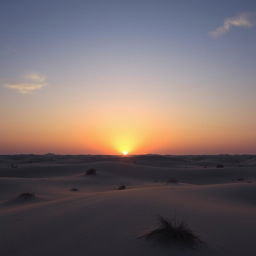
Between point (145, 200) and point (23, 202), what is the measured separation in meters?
4.79

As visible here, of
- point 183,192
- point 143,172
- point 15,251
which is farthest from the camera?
point 143,172

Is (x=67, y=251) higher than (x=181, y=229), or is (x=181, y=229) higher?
(x=181, y=229)

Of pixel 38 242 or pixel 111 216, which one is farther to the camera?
pixel 111 216

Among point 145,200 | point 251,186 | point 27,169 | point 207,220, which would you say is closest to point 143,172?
point 27,169

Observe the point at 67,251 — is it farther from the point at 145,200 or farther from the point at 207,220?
the point at 145,200

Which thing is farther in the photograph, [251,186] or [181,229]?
[251,186]

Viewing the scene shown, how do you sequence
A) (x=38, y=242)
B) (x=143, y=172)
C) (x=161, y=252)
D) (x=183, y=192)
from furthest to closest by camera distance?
(x=143, y=172) → (x=183, y=192) → (x=38, y=242) → (x=161, y=252)

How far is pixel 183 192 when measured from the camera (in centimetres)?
976

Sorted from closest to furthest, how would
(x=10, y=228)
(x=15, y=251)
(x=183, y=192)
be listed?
(x=15, y=251) < (x=10, y=228) < (x=183, y=192)

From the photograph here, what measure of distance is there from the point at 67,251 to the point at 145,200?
3490 mm

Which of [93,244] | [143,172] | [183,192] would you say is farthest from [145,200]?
[143,172]

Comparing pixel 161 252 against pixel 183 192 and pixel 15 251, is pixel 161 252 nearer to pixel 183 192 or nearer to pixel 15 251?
pixel 15 251

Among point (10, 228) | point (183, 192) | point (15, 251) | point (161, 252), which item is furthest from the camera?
point (183, 192)

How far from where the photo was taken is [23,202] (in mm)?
10367
